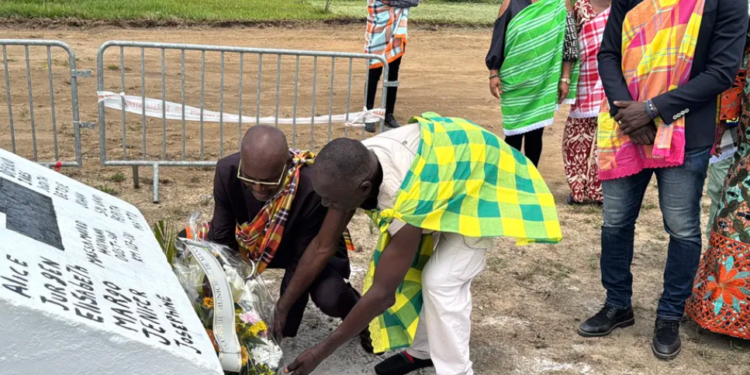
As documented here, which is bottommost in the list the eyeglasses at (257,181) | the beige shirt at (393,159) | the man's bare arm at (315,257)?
the man's bare arm at (315,257)

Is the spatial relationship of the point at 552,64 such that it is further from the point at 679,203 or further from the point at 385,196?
the point at 385,196

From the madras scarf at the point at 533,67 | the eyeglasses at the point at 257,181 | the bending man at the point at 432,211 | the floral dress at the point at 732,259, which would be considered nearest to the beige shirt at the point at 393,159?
the bending man at the point at 432,211

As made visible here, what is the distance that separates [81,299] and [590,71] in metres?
4.22

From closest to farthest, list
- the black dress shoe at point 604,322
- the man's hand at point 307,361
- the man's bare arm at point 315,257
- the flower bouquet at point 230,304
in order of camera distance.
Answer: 1. the flower bouquet at point 230,304
2. the man's hand at point 307,361
3. the man's bare arm at point 315,257
4. the black dress shoe at point 604,322

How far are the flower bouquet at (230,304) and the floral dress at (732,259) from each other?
2.09m

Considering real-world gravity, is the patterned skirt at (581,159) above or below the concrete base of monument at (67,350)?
below

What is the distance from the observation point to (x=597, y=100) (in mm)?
5438

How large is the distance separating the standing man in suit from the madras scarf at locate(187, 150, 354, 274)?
4.62ft

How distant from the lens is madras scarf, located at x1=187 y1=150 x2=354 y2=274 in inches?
126

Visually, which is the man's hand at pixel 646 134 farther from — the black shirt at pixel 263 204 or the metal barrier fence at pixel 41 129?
the metal barrier fence at pixel 41 129

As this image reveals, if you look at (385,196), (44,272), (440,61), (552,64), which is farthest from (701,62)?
(440,61)

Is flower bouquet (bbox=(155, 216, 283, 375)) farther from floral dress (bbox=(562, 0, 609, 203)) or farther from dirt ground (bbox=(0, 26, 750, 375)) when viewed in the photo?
floral dress (bbox=(562, 0, 609, 203))

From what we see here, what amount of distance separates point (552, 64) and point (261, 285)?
2.99 meters

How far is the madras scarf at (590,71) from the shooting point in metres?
5.32
